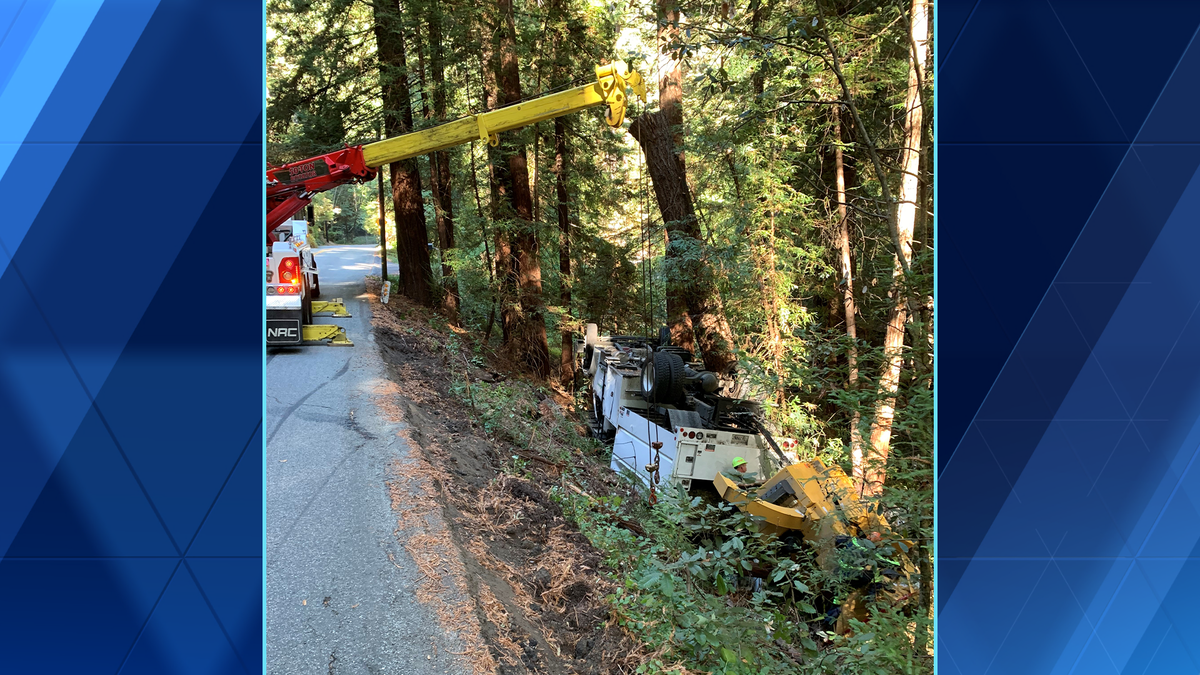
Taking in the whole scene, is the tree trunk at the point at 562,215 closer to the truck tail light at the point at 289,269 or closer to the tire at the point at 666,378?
the tire at the point at 666,378

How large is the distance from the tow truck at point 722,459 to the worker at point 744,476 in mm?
17

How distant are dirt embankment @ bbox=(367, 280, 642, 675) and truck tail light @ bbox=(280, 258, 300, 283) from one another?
5.76ft

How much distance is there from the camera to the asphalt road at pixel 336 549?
3832 millimetres

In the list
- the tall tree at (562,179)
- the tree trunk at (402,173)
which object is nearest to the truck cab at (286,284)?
the tree trunk at (402,173)

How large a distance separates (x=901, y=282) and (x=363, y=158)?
8.59 metres

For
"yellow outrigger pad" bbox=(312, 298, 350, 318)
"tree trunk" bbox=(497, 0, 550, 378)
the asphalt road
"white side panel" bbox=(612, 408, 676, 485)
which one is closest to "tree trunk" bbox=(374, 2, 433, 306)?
"tree trunk" bbox=(497, 0, 550, 378)

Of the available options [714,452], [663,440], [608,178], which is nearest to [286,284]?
[663,440]

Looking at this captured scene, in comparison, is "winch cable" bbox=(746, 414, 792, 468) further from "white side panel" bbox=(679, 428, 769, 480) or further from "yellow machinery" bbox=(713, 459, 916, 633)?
"yellow machinery" bbox=(713, 459, 916, 633)

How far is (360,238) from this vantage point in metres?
40.6

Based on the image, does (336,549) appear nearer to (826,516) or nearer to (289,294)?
(826,516)
